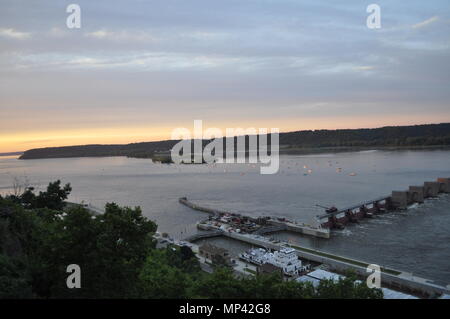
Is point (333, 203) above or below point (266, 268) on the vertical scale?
above

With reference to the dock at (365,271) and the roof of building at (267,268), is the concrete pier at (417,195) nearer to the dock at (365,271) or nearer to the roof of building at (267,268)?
the dock at (365,271)

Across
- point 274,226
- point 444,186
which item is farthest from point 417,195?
point 274,226

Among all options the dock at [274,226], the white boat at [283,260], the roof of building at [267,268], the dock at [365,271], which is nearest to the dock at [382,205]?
the dock at [274,226]

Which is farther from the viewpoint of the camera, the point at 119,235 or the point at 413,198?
the point at 413,198

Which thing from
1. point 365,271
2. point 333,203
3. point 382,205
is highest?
point 382,205

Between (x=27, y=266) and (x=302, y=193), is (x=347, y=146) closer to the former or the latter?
(x=302, y=193)

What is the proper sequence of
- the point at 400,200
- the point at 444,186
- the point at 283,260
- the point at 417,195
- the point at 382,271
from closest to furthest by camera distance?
1. the point at 382,271
2. the point at 283,260
3. the point at 400,200
4. the point at 417,195
5. the point at 444,186

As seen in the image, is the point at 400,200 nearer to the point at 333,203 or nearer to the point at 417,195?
the point at 417,195

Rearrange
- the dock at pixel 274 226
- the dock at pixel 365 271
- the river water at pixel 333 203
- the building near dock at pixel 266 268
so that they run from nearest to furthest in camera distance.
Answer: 1. the dock at pixel 365 271
2. the building near dock at pixel 266 268
3. the river water at pixel 333 203
4. the dock at pixel 274 226

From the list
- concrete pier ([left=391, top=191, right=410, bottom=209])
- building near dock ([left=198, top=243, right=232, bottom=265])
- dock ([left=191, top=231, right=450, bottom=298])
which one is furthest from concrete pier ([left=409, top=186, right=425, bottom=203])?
building near dock ([left=198, top=243, right=232, bottom=265])
